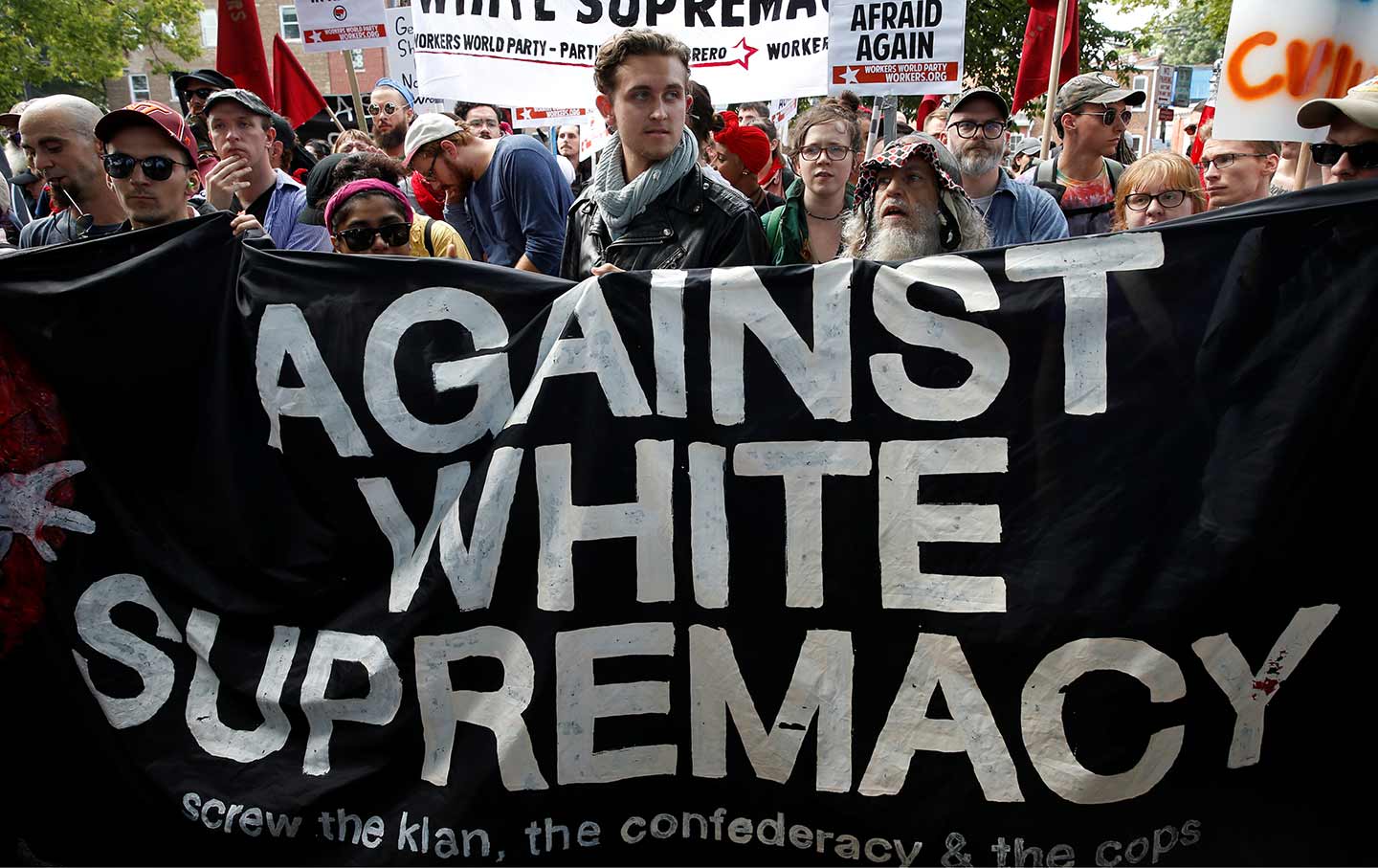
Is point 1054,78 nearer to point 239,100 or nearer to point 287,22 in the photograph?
point 239,100

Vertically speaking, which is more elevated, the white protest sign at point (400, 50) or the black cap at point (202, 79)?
the white protest sign at point (400, 50)

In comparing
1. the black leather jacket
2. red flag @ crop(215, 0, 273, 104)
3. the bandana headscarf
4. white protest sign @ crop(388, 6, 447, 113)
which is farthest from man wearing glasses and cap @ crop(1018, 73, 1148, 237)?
red flag @ crop(215, 0, 273, 104)

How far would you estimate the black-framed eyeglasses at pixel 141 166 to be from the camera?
3.27 meters

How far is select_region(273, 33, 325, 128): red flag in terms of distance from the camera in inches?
320

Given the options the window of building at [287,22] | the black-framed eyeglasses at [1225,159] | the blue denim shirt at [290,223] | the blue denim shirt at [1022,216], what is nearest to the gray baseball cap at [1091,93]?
the black-framed eyeglasses at [1225,159]

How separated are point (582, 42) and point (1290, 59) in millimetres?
3445

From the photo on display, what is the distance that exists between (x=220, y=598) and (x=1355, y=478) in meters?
2.65

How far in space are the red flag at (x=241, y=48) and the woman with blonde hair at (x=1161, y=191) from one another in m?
5.35

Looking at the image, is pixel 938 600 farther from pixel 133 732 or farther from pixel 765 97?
pixel 765 97

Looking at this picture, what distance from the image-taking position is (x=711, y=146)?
5.90 metres

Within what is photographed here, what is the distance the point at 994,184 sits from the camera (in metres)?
4.28

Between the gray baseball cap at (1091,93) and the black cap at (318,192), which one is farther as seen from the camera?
the gray baseball cap at (1091,93)

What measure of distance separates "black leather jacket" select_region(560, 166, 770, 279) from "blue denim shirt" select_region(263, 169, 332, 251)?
4.28ft

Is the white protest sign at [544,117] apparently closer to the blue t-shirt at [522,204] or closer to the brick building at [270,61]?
the blue t-shirt at [522,204]
